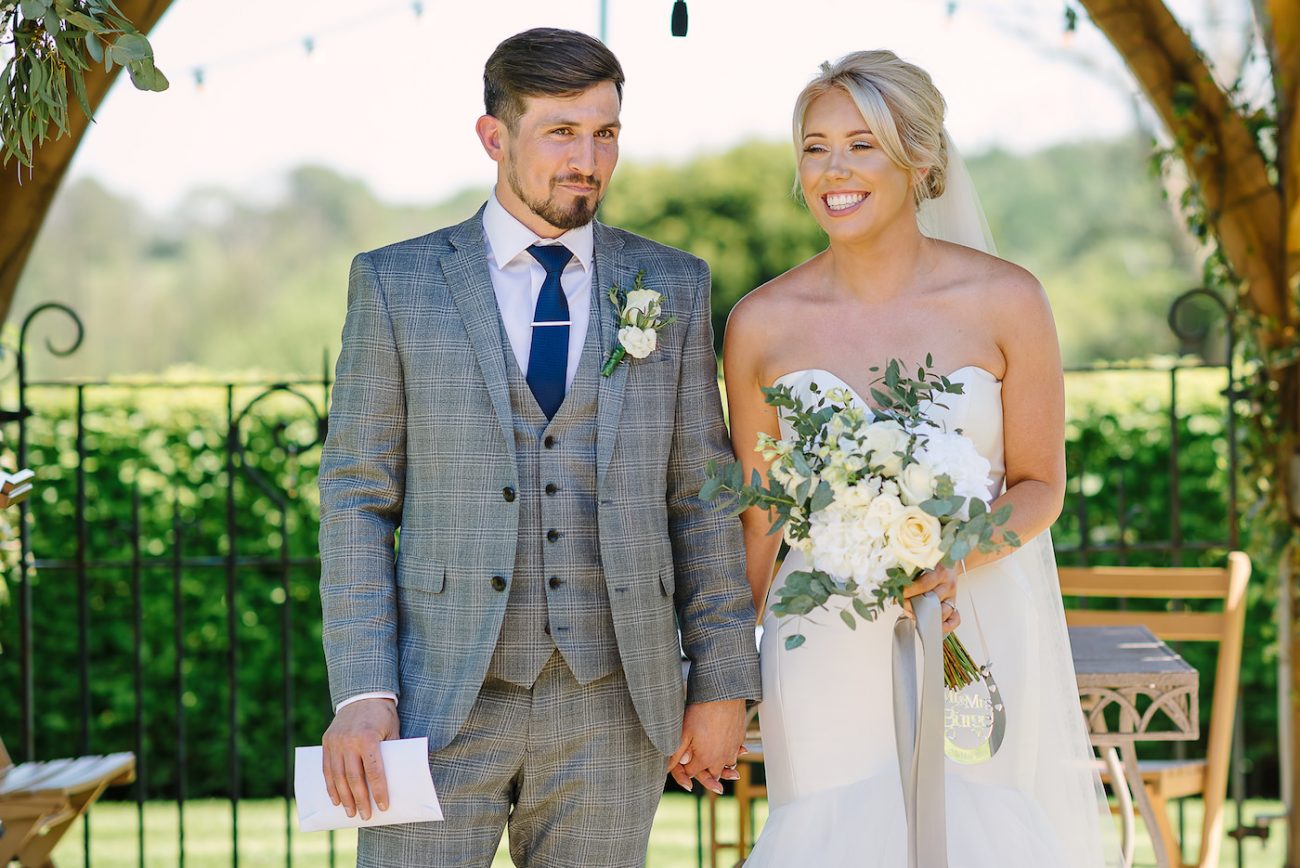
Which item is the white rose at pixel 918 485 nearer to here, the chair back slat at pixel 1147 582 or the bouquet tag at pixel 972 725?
the bouquet tag at pixel 972 725

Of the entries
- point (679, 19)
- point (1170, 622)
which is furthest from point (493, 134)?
point (1170, 622)

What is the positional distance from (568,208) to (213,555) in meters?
4.52

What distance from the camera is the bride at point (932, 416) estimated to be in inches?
119

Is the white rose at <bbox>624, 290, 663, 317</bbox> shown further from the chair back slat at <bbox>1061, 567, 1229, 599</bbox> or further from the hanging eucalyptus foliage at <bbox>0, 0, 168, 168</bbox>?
the chair back slat at <bbox>1061, 567, 1229, 599</bbox>

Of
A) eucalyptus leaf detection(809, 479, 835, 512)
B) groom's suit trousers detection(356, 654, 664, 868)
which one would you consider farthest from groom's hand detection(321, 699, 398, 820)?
eucalyptus leaf detection(809, 479, 835, 512)

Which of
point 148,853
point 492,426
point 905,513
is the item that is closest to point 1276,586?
point 905,513

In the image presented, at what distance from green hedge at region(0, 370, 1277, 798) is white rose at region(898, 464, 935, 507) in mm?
4288

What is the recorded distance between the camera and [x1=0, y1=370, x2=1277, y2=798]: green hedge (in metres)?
6.55

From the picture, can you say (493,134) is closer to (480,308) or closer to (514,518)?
(480,308)

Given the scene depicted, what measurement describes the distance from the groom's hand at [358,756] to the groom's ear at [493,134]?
104 centimetres

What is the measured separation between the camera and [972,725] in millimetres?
3020

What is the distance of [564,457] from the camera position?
2713 millimetres

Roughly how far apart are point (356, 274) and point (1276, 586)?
3487 mm

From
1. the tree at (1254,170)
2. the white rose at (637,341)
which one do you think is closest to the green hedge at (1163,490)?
the tree at (1254,170)
